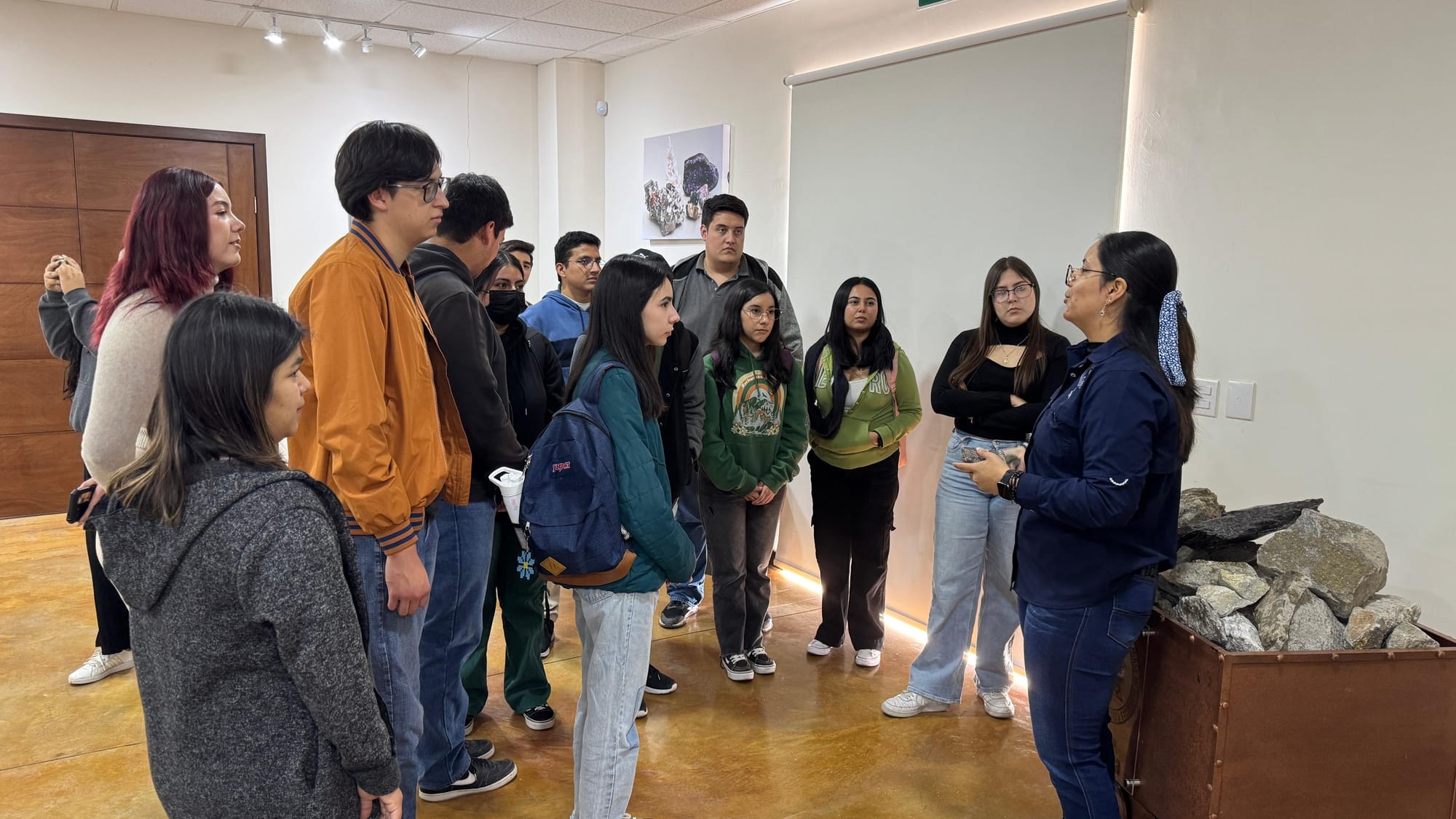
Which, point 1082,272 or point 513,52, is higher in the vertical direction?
point 513,52

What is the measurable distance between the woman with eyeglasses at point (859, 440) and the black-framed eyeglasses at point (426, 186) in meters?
1.90

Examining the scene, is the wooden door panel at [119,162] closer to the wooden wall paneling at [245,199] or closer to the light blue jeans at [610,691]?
the wooden wall paneling at [245,199]

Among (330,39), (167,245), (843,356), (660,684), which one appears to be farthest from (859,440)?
(330,39)

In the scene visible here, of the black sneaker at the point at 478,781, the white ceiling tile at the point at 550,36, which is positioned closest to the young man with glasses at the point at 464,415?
the black sneaker at the point at 478,781

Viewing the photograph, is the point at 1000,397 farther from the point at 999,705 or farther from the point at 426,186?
the point at 426,186

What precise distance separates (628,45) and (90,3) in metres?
2.87

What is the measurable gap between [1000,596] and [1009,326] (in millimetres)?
938

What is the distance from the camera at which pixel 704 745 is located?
2.96m

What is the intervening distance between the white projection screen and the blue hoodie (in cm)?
136

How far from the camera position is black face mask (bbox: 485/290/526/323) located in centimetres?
272

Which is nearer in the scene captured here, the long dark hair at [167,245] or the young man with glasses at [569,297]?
the long dark hair at [167,245]

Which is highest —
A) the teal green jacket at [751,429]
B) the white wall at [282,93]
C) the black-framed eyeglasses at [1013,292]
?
the white wall at [282,93]

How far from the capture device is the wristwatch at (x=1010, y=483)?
2080mm

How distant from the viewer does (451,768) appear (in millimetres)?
2574
